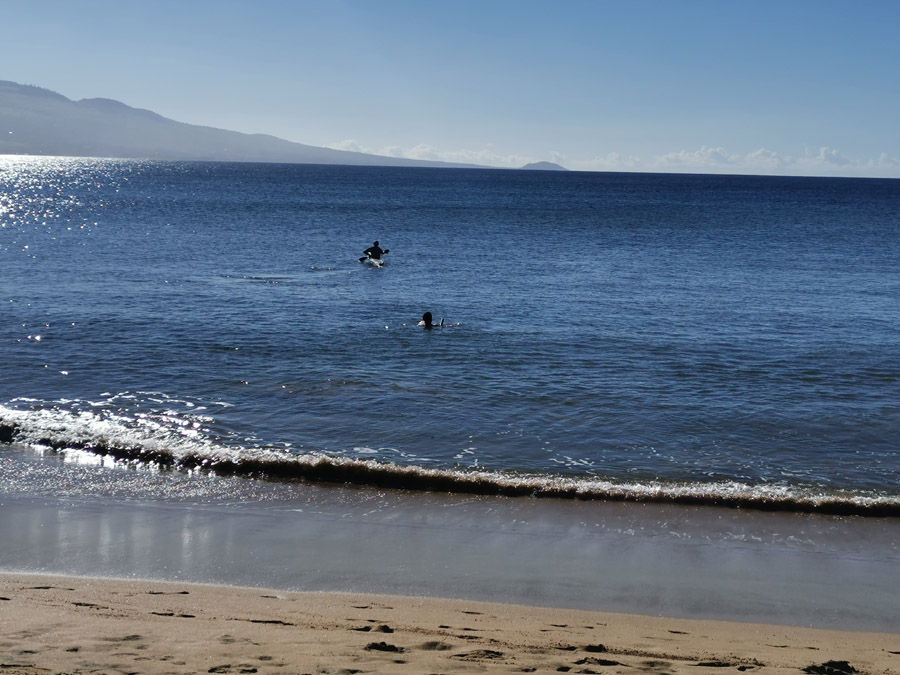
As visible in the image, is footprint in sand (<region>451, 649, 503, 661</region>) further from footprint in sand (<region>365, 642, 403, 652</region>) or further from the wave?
the wave

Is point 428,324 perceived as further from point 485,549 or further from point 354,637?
point 354,637

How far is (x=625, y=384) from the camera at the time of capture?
2198 cm

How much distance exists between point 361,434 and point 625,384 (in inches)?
311

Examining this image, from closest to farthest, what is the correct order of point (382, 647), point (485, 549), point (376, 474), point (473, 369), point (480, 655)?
point (480, 655) < point (382, 647) < point (485, 549) < point (376, 474) < point (473, 369)

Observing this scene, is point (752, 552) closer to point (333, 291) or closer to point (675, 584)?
point (675, 584)

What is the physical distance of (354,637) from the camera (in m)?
8.57

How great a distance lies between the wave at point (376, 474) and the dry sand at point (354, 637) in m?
4.83

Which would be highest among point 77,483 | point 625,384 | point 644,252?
point 644,252

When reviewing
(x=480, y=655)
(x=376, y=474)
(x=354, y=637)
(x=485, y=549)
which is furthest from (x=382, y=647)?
(x=376, y=474)

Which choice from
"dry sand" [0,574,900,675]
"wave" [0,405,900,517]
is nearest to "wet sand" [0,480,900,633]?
"wave" [0,405,900,517]

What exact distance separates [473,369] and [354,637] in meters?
15.4

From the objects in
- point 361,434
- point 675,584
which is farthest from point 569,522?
point 361,434

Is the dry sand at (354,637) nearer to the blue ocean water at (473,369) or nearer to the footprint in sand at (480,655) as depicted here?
the footprint in sand at (480,655)

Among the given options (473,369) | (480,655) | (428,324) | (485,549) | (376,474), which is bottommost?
(485,549)
